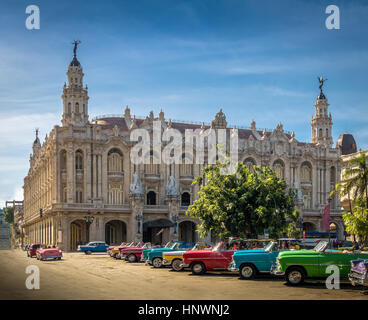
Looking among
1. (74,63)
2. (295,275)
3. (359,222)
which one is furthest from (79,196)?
(295,275)

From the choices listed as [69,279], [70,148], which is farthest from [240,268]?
[70,148]

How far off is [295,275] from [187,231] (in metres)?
53.7

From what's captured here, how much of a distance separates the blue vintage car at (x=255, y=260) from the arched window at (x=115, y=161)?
46.4 m

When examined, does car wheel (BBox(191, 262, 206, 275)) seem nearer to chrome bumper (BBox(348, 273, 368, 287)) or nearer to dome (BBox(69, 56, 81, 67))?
chrome bumper (BBox(348, 273, 368, 287))

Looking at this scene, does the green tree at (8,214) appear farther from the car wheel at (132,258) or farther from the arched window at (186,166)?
the car wheel at (132,258)

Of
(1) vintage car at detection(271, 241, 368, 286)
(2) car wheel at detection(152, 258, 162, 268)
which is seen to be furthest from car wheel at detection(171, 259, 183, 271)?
(1) vintage car at detection(271, 241, 368, 286)

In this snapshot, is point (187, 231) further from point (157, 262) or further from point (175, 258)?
point (175, 258)

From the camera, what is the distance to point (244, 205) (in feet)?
128

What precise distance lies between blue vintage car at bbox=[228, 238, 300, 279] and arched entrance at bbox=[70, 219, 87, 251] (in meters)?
47.5

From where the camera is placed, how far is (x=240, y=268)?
2427 cm

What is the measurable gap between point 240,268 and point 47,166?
5600cm

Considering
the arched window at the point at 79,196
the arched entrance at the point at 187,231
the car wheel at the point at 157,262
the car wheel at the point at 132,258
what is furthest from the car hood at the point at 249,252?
the arched entrance at the point at 187,231

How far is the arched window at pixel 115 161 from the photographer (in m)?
69.4

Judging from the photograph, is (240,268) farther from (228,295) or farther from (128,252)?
(128,252)
